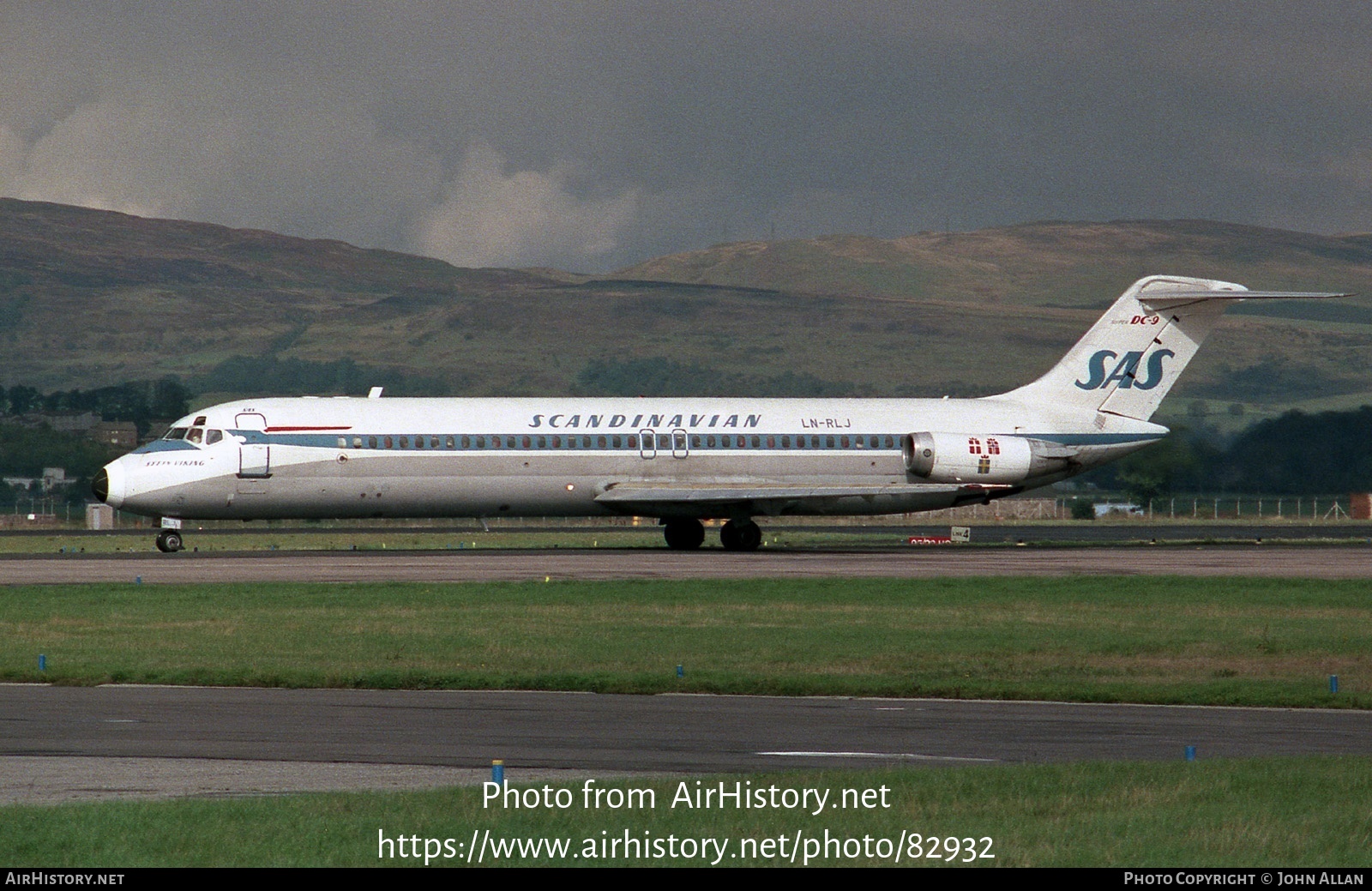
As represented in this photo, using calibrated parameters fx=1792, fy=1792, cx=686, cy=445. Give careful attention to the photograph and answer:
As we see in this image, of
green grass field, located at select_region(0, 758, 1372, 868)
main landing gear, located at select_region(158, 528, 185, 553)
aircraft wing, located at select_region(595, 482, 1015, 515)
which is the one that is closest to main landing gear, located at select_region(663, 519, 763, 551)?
aircraft wing, located at select_region(595, 482, 1015, 515)

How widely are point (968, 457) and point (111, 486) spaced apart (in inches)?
949

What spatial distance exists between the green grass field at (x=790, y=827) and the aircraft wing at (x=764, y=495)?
35376 millimetres

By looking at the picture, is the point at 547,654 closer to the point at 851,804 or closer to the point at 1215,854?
the point at 851,804

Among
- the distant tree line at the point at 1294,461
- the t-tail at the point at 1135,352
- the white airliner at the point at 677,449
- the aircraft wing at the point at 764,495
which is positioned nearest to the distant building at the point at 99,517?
the white airliner at the point at 677,449

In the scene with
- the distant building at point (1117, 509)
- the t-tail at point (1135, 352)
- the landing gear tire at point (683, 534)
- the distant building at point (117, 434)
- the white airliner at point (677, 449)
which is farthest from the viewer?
the distant building at point (117, 434)

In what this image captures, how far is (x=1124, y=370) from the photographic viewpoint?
182 ft

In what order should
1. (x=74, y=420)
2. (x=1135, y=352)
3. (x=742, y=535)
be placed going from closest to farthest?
1. (x=742, y=535)
2. (x=1135, y=352)
3. (x=74, y=420)

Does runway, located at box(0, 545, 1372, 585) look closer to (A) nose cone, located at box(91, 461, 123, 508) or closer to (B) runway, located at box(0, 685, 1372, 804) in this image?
(A) nose cone, located at box(91, 461, 123, 508)

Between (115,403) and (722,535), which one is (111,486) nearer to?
(722,535)

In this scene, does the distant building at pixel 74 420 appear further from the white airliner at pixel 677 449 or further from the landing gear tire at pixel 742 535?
the landing gear tire at pixel 742 535

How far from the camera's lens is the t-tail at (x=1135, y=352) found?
5528 centimetres

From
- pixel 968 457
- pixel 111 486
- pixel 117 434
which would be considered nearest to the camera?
pixel 111 486

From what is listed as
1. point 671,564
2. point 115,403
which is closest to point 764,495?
point 671,564

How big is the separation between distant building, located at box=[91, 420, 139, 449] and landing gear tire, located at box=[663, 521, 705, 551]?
7336cm
